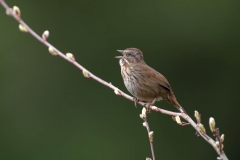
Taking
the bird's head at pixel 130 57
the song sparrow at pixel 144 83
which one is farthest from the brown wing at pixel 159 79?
the bird's head at pixel 130 57

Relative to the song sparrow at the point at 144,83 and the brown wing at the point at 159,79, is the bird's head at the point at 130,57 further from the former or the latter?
the brown wing at the point at 159,79

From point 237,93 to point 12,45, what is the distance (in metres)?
4.87

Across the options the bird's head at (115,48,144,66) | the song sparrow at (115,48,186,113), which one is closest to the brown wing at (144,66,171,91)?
the song sparrow at (115,48,186,113)

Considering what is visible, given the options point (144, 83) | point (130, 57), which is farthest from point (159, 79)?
point (130, 57)

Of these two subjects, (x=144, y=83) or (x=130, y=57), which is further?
(x=130, y=57)

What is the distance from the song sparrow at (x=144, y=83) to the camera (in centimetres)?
537

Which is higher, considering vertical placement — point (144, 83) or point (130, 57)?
point (130, 57)

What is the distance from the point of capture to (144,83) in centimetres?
544

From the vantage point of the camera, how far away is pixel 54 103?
45.5 feet

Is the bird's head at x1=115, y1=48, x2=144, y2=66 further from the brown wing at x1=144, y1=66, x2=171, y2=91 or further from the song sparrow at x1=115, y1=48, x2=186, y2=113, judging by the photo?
the brown wing at x1=144, y1=66, x2=171, y2=91

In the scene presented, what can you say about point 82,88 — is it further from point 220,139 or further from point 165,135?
point 220,139

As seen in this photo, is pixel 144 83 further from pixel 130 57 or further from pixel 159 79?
pixel 130 57

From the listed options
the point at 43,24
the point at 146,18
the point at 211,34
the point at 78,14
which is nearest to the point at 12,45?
the point at 43,24

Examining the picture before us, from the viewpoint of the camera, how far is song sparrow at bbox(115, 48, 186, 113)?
17.6 ft
